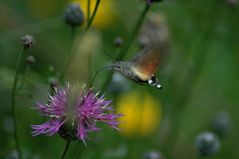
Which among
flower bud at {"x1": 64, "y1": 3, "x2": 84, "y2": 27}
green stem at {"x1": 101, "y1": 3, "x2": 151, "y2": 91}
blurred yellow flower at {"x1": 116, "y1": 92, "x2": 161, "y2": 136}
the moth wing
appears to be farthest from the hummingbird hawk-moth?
blurred yellow flower at {"x1": 116, "y1": 92, "x2": 161, "y2": 136}

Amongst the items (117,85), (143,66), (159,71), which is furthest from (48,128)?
(159,71)

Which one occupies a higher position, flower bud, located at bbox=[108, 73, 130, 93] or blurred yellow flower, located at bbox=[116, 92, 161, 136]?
blurred yellow flower, located at bbox=[116, 92, 161, 136]

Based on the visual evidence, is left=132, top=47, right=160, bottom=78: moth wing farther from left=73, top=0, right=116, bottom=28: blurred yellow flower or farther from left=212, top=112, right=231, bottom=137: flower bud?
left=73, top=0, right=116, bottom=28: blurred yellow flower

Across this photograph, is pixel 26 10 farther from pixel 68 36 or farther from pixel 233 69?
pixel 233 69

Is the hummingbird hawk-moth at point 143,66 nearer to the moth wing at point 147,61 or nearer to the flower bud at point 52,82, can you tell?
the moth wing at point 147,61

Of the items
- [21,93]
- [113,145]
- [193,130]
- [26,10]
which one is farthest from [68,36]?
[21,93]

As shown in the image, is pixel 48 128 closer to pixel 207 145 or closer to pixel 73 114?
pixel 73 114
